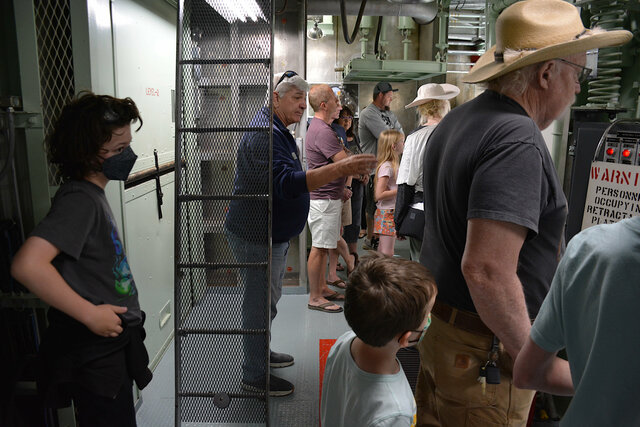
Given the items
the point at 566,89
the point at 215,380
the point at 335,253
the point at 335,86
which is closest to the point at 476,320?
the point at 566,89

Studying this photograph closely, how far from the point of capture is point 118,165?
167cm

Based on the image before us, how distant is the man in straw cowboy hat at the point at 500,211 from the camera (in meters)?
1.21

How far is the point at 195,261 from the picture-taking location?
2.37 m

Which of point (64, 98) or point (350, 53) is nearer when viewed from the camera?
point (64, 98)

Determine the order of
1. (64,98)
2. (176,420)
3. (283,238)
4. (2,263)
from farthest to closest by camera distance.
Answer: (283,238), (176,420), (64,98), (2,263)

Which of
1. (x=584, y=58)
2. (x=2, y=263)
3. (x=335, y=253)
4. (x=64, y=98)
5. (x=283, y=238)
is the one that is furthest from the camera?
(x=335, y=253)

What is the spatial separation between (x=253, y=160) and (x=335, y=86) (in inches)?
212

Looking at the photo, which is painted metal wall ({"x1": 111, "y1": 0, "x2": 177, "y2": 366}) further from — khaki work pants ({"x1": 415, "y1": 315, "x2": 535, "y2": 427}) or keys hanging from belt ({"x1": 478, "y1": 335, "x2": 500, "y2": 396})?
keys hanging from belt ({"x1": 478, "y1": 335, "x2": 500, "y2": 396})

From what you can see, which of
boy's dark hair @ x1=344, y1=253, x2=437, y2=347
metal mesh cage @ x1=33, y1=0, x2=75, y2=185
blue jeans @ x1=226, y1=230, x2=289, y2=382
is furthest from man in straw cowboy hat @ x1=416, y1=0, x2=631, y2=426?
metal mesh cage @ x1=33, y1=0, x2=75, y2=185

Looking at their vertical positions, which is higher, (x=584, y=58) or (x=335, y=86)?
(x=335, y=86)

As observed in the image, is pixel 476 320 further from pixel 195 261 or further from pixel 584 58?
pixel 195 261

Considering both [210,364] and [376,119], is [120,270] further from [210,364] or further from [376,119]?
[376,119]

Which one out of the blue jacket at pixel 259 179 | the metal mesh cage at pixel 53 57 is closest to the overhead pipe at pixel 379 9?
the blue jacket at pixel 259 179

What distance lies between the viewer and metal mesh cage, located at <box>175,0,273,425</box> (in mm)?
2236
